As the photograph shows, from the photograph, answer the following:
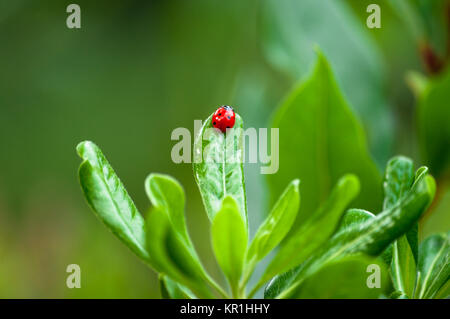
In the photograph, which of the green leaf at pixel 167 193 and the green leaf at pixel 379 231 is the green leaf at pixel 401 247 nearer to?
the green leaf at pixel 379 231

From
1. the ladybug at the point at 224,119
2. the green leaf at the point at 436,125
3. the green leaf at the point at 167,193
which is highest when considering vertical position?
the green leaf at the point at 436,125

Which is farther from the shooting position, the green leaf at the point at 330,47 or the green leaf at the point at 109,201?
the green leaf at the point at 330,47

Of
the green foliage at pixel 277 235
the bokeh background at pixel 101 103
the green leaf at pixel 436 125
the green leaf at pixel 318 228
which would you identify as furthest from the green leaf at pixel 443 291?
the bokeh background at pixel 101 103

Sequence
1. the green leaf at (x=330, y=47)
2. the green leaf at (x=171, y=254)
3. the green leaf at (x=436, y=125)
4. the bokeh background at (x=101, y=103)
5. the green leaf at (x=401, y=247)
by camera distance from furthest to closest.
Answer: the bokeh background at (x=101, y=103) → the green leaf at (x=330, y=47) → the green leaf at (x=436, y=125) → the green leaf at (x=401, y=247) → the green leaf at (x=171, y=254)

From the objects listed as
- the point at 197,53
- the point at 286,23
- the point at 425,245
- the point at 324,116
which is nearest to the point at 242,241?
the point at 425,245

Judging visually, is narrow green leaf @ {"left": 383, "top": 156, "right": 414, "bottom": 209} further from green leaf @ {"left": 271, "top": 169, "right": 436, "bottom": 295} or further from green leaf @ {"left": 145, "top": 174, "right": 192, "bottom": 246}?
green leaf @ {"left": 145, "top": 174, "right": 192, "bottom": 246}

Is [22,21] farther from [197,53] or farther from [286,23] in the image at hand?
[286,23]

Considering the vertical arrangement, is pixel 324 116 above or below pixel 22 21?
below
